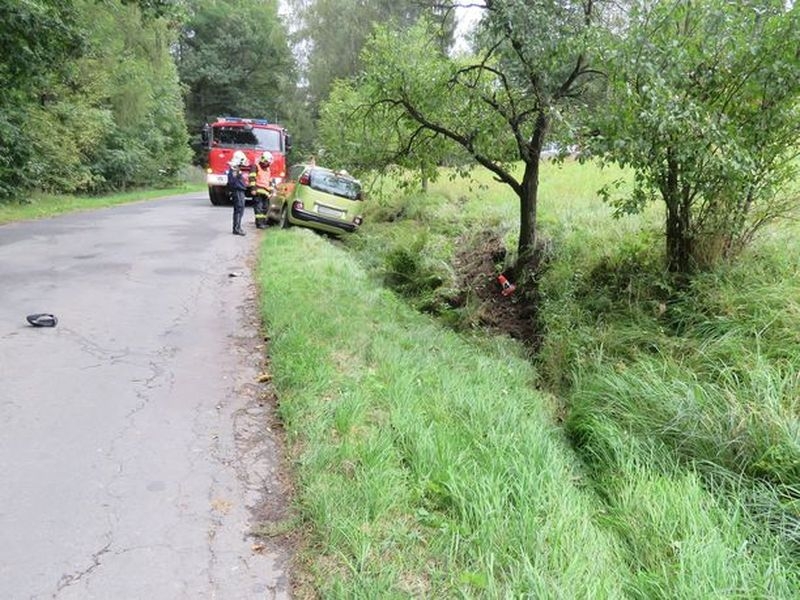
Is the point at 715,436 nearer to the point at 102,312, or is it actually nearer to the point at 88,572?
the point at 88,572

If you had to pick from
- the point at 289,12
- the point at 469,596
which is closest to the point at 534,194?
the point at 469,596

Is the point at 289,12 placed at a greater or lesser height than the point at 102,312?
greater

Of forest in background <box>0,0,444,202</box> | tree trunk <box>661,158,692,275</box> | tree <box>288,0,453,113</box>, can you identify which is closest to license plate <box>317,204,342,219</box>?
forest in background <box>0,0,444,202</box>

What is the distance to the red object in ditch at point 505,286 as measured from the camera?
8.98 m

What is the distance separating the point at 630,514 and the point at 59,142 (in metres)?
22.1

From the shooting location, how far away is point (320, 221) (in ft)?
46.3

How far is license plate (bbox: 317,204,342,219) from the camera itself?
14016 mm

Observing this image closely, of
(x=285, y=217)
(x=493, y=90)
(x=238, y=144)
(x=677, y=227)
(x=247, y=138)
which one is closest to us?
(x=677, y=227)

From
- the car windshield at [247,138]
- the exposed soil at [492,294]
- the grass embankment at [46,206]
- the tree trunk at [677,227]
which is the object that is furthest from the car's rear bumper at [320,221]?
the tree trunk at [677,227]

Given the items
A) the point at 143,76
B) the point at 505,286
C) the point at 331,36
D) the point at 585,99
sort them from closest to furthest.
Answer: the point at 585,99
the point at 505,286
the point at 143,76
the point at 331,36

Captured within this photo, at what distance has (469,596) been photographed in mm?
2535

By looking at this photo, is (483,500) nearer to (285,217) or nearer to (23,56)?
(285,217)

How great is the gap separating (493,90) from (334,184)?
660 centimetres

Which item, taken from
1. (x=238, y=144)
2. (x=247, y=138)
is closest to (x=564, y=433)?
(x=238, y=144)
